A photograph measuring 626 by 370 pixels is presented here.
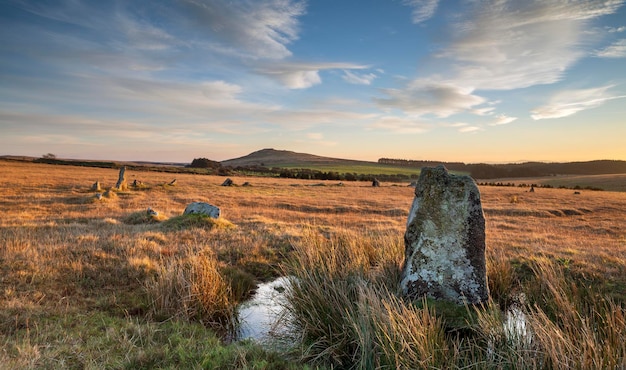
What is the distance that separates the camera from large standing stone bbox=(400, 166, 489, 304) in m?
6.44

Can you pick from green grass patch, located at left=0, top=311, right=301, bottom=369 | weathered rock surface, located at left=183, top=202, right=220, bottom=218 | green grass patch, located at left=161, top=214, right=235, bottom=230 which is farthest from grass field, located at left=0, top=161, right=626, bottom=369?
weathered rock surface, located at left=183, top=202, right=220, bottom=218

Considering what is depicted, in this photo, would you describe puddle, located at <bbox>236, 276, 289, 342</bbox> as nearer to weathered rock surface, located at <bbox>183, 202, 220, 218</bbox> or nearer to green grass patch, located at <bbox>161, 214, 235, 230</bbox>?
green grass patch, located at <bbox>161, 214, 235, 230</bbox>

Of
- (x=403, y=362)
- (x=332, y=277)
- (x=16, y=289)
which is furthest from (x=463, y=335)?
(x=16, y=289)

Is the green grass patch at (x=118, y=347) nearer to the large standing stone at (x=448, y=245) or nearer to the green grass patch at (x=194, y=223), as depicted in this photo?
the large standing stone at (x=448, y=245)

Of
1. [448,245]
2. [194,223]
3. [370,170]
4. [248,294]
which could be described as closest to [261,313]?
[248,294]

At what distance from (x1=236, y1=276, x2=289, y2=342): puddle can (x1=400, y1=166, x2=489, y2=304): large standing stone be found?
98.2 inches

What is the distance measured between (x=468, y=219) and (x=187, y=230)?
9889 millimetres

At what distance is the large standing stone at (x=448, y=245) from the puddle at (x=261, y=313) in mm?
2494

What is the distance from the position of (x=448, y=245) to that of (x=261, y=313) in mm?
3763

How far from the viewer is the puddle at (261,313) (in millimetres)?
6160

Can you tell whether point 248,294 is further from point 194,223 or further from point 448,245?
point 194,223

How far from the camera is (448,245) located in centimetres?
655

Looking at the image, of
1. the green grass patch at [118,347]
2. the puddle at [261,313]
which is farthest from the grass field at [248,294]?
the puddle at [261,313]

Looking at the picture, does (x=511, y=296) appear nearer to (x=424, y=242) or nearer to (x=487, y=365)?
(x=424, y=242)
